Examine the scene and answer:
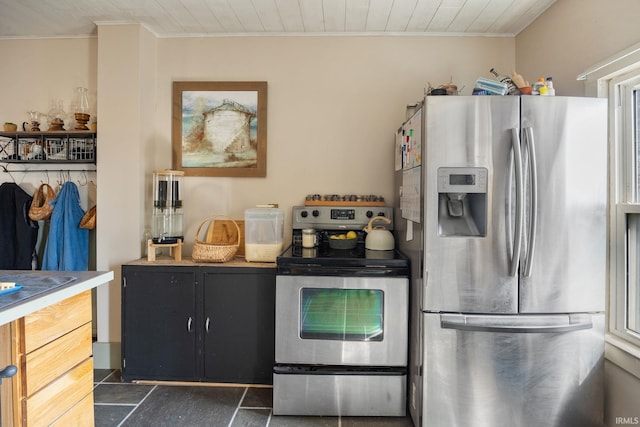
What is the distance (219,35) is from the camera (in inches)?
116

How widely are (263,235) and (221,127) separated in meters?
0.95

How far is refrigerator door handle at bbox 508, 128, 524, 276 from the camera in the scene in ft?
5.95

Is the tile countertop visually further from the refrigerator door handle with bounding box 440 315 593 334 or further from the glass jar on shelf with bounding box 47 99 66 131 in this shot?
the glass jar on shelf with bounding box 47 99 66 131

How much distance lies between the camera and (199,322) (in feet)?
8.16

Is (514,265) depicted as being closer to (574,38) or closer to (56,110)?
(574,38)

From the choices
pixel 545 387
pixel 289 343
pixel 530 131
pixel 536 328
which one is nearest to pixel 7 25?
pixel 289 343

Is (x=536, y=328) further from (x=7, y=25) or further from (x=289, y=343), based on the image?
(x=7, y=25)

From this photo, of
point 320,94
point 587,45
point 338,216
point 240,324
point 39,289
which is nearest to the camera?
point 39,289

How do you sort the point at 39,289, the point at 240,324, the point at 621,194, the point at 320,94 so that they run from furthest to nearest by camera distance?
the point at 320,94
the point at 240,324
the point at 621,194
the point at 39,289

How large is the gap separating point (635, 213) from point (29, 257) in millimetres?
3853

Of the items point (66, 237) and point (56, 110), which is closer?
point (66, 237)

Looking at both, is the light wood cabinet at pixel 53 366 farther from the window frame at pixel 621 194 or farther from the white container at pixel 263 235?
the window frame at pixel 621 194

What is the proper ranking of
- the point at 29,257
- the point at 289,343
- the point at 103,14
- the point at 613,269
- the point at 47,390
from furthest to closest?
the point at 29,257
the point at 103,14
the point at 289,343
the point at 613,269
the point at 47,390

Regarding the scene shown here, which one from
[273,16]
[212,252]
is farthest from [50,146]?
[273,16]
